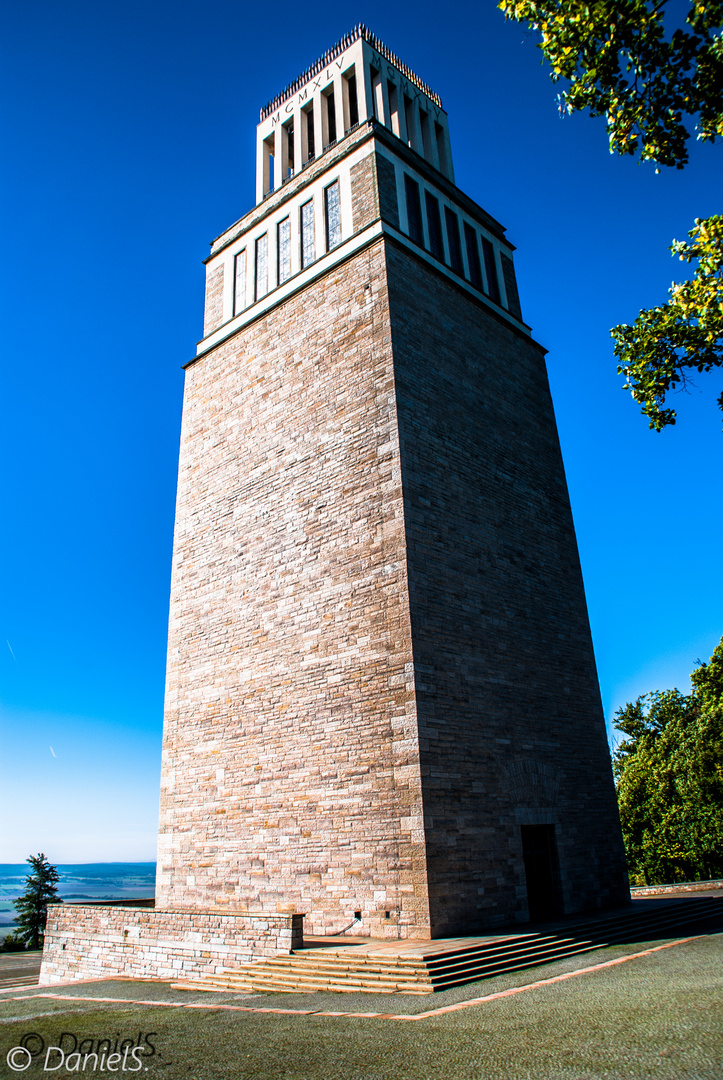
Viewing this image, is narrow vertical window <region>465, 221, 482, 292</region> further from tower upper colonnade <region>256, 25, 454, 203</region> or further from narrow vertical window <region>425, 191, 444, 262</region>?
tower upper colonnade <region>256, 25, 454, 203</region>

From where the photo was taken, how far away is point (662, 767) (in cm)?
2667

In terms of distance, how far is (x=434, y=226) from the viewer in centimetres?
1673

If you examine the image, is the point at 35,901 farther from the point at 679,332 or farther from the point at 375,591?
the point at 679,332

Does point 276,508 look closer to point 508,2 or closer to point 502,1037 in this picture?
point 508,2

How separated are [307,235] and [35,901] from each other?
37.1m

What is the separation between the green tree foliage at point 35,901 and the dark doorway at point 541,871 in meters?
31.2

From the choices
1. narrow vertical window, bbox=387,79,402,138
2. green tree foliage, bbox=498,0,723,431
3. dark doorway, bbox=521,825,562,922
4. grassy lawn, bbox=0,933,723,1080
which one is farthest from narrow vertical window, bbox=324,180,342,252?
grassy lawn, bbox=0,933,723,1080

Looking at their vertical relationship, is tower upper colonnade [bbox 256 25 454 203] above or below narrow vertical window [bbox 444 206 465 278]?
above

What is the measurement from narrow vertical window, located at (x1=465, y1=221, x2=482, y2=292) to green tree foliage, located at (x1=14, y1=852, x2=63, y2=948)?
35.2 metres

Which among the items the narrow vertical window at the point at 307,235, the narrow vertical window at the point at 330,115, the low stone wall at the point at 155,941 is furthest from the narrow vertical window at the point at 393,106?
the low stone wall at the point at 155,941

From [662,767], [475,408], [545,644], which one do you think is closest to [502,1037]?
[545,644]

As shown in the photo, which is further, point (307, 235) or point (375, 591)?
point (307, 235)

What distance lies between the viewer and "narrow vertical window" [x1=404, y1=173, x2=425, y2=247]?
1591 centimetres

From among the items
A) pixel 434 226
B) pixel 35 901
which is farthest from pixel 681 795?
pixel 35 901
